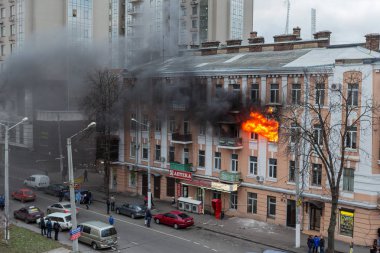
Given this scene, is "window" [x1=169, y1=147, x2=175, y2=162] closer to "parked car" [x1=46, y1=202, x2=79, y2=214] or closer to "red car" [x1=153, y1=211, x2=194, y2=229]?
"red car" [x1=153, y1=211, x2=194, y2=229]

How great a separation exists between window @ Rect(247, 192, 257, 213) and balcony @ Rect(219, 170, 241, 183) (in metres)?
1.65

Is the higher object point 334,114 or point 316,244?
point 334,114

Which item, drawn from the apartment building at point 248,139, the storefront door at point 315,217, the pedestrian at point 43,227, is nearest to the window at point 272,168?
the apartment building at point 248,139

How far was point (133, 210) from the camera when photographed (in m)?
38.2

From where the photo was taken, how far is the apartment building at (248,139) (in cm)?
3138

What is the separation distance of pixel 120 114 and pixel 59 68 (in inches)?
302

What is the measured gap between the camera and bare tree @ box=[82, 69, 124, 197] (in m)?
45.8

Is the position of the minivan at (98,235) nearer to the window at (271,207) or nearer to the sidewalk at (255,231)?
the sidewalk at (255,231)

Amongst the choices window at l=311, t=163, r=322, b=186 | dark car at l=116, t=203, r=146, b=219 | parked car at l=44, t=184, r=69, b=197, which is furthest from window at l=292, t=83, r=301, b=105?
parked car at l=44, t=184, r=69, b=197

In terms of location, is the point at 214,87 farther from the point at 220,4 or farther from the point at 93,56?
the point at 220,4

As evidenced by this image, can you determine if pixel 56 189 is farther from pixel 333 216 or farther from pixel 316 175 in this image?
pixel 333 216

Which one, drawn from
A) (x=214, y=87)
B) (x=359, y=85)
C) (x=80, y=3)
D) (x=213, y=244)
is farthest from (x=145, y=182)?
(x=80, y=3)

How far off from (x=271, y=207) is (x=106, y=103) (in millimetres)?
19940

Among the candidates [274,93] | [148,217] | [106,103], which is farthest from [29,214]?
[274,93]
